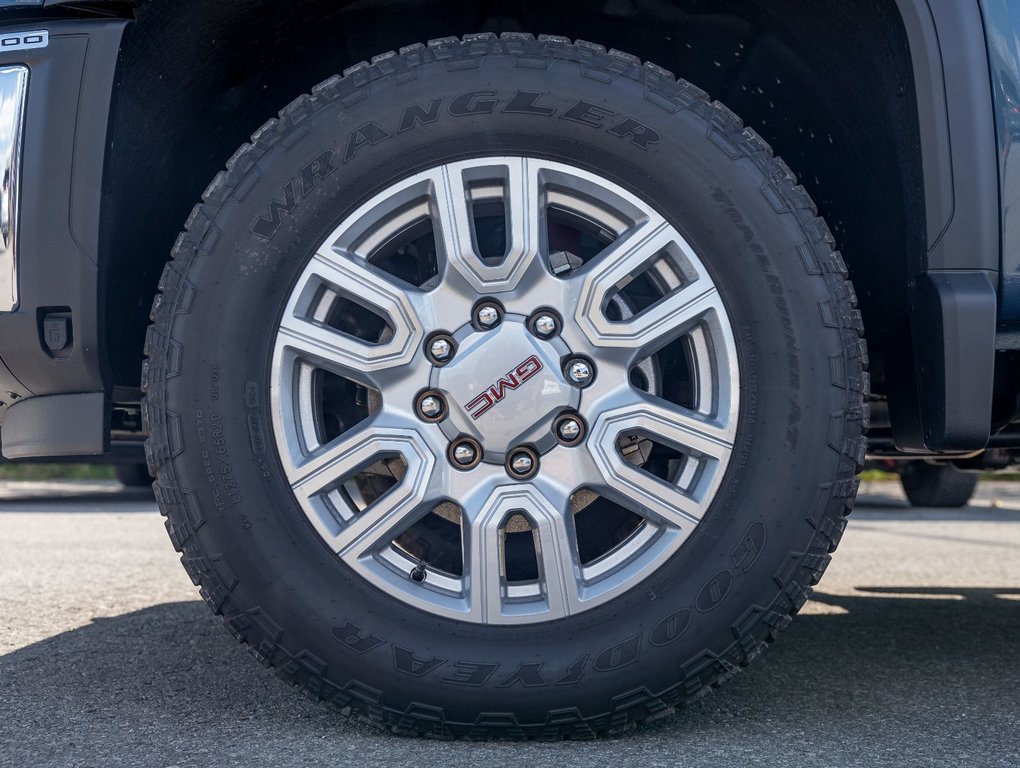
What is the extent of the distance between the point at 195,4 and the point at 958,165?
4.60 ft

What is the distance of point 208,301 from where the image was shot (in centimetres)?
165

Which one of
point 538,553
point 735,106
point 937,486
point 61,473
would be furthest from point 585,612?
point 61,473

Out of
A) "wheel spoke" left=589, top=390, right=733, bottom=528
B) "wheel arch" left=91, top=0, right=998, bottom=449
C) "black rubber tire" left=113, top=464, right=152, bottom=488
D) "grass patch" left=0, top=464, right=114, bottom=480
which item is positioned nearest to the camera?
"wheel spoke" left=589, top=390, right=733, bottom=528

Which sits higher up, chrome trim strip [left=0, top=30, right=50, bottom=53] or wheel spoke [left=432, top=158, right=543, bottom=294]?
chrome trim strip [left=0, top=30, right=50, bottom=53]

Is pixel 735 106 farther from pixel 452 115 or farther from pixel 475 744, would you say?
pixel 475 744

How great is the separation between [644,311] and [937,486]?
348 cm

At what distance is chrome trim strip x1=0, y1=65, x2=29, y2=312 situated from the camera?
5.61 ft

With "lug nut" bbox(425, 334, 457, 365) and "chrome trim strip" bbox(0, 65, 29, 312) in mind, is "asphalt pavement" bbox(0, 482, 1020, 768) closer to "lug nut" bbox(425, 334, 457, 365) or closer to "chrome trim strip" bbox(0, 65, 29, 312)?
"lug nut" bbox(425, 334, 457, 365)

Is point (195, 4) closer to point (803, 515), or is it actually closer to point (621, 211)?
point (621, 211)

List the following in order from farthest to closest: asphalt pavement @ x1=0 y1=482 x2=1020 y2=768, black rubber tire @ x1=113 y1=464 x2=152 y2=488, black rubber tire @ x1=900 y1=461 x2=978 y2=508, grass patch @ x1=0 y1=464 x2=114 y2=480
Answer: grass patch @ x1=0 y1=464 x2=114 y2=480 < black rubber tire @ x1=113 y1=464 x2=152 y2=488 < black rubber tire @ x1=900 y1=461 x2=978 y2=508 < asphalt pavement @ x1=0 y1=482 x2=1020 y2=768

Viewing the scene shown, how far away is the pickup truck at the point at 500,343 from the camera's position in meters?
1.59

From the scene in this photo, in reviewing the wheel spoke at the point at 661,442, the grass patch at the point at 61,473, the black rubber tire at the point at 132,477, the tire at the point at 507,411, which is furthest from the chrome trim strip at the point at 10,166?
the grass patch at the point at 61,473

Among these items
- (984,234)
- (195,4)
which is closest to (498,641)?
(984,234)

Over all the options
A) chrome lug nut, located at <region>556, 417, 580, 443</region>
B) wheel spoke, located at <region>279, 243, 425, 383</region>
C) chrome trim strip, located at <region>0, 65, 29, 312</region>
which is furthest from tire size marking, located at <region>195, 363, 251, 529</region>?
chrome lug nut, located at <region>556, 417, 580, 443</region>
